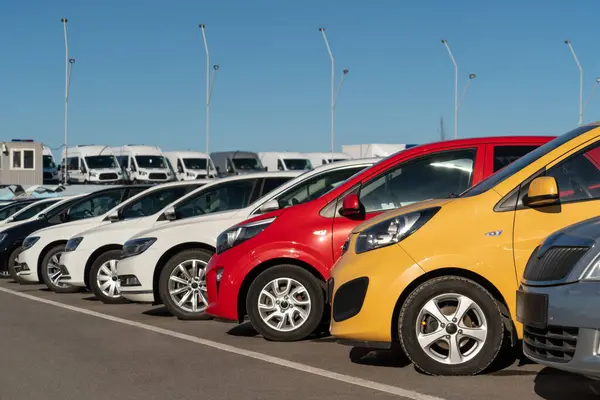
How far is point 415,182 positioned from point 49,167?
49772 millimetres

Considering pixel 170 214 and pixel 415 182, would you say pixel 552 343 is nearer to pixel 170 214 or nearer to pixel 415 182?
pixel 415 182

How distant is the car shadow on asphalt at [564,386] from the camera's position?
21.2 feet

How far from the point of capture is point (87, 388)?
707cm

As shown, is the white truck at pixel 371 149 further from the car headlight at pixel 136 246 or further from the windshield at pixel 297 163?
the car headlight at pixel 136 246

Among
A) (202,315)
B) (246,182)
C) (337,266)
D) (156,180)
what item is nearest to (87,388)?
(337,266)

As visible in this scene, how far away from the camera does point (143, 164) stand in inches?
1876

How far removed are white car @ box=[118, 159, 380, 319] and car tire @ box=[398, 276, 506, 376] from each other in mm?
3774

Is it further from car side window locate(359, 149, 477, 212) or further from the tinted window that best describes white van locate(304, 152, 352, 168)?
the tinted window

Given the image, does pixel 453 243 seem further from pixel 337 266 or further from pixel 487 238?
pixel 337 266

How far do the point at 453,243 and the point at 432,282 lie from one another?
12.5 inches

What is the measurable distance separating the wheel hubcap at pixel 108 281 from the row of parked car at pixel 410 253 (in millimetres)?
487

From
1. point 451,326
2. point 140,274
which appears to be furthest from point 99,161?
point 451,326

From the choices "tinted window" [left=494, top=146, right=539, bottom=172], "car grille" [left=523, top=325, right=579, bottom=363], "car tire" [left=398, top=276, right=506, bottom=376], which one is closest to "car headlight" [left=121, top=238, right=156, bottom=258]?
"tinted window" [left=494, top=146, right=539, bottom=172]

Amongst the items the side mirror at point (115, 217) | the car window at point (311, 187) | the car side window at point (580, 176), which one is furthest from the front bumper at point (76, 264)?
the car side window at point (580, 176)
